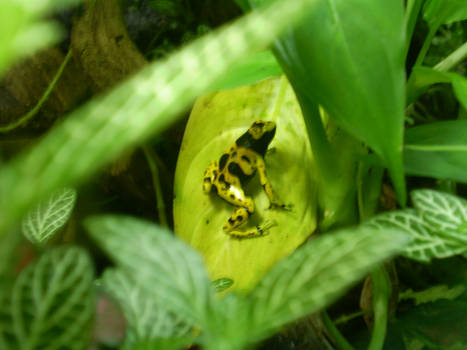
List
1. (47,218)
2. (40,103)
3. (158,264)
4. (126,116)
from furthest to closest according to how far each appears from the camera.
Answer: (40,103) → (47,218) → (158,264) → (126,116)

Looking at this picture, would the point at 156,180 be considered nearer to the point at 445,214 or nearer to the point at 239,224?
the point at 239,224

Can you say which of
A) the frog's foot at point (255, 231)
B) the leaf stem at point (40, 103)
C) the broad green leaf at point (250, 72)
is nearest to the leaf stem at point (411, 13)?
the broad green leaf at point (250, 72)

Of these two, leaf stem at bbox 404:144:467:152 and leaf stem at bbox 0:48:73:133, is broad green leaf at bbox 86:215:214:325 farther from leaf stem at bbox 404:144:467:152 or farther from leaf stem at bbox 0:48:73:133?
leaf stem at bbox 0:48:73:133

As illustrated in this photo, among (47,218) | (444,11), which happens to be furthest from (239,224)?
(444,11)

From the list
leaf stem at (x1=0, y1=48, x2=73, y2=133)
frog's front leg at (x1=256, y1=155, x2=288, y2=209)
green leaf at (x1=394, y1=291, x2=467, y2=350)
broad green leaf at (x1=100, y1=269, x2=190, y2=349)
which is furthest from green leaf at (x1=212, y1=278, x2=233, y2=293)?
leaf stem at (x1=0, y1=48, x2=73, y2=133)

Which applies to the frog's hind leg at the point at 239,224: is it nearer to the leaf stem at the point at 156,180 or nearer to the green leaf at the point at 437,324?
the leaf stem at the point at 156,180

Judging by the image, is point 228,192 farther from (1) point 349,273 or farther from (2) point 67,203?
(1) point 349,273
